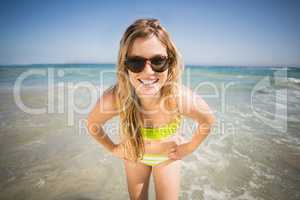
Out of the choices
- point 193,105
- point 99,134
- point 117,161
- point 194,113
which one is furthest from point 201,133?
point 117,161

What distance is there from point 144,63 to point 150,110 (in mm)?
658

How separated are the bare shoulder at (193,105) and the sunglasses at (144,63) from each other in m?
0.38

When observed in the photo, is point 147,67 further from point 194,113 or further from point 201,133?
point 201,133

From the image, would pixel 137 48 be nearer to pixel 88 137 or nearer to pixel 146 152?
pixel 146 152

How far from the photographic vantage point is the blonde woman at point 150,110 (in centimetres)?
175

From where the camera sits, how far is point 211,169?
3.48 m

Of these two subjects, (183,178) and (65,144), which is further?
(65,144)

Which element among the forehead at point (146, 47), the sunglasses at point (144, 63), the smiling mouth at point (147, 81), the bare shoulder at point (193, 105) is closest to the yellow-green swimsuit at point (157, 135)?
the bare shoulder at point (193, 105)

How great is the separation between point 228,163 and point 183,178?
112 cm

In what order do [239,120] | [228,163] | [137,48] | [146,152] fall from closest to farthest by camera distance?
[137,48] < [146,152] < [228,163] < [239,120]

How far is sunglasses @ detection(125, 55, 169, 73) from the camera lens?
5.67 ft

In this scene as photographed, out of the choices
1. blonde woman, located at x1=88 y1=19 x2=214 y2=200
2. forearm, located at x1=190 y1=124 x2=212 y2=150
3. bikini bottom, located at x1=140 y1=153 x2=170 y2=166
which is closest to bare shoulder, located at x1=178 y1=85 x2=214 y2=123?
blonde woman, located at x1=88 y1=19 x2=214 y2=200

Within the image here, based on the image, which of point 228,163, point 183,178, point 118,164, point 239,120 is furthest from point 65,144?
point 239,120

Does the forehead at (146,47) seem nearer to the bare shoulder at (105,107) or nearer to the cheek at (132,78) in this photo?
the cheek at (132,78)
